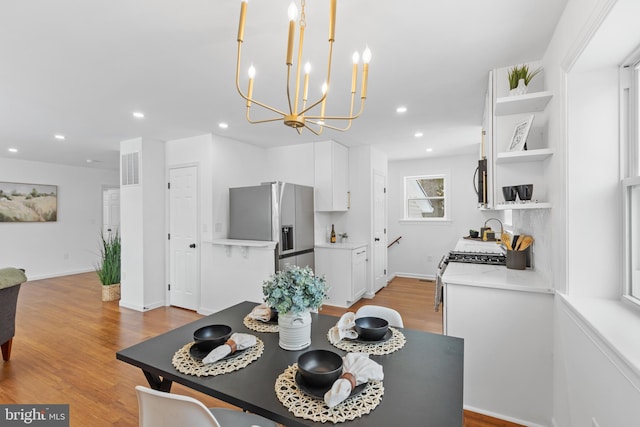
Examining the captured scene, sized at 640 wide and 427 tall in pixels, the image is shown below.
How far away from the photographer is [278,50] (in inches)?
76.7

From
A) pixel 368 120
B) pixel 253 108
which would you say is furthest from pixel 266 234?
pixel 368 120

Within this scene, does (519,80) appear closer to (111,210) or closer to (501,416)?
(501,416)

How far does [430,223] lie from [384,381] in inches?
210

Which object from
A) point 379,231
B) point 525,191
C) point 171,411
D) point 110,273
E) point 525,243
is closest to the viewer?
point 171,411

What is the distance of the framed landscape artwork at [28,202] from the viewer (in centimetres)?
571

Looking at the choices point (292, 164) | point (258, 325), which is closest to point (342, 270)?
point (292, 164)

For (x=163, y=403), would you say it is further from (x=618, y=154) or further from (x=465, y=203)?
(x=465, y=203)

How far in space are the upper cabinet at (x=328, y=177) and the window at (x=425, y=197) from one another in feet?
7.38

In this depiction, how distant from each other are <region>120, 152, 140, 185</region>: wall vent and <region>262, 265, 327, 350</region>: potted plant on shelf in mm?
3842

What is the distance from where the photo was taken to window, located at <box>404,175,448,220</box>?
5992mm

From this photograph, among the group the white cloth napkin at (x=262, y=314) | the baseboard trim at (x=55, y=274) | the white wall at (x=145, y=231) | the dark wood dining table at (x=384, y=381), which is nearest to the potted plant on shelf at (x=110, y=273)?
the white wall at (x=145, y=231)

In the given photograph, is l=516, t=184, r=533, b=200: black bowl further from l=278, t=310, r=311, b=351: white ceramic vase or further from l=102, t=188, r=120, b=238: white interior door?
l=102, t=188, r=120, b=238: white interior door

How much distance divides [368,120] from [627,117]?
2312mm

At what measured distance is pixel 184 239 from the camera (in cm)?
428
